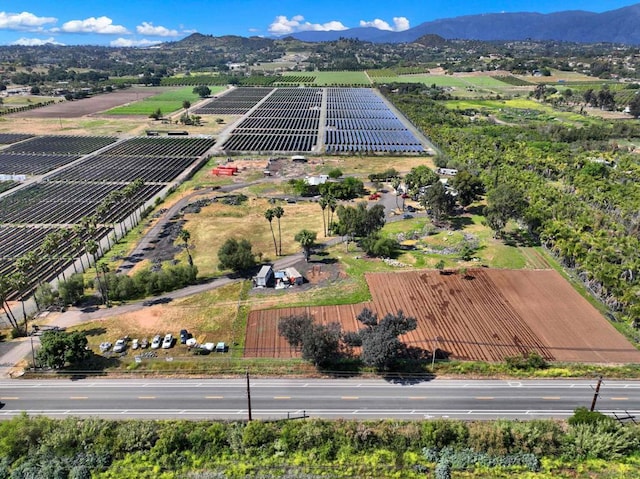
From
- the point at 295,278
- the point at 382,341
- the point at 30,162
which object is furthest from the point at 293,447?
the point at 30,162

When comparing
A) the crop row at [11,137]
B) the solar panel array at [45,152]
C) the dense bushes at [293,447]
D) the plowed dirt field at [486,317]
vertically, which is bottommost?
the dense bushes at [293,447]

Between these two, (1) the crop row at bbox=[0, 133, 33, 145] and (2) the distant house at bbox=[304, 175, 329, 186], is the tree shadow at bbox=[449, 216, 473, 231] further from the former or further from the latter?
(1) the crop row at bbox=[0, 133, 33, 145]

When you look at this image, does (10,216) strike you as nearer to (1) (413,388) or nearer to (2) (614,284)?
(1) (413,388)

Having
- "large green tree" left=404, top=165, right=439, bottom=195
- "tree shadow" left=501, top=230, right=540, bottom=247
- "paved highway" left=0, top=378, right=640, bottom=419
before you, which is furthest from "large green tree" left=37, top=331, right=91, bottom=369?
"large green tree" left=404, top=165, right=439, bottom=195

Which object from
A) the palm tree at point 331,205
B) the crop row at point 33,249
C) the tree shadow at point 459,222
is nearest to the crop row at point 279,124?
the palm tree at point 331,205

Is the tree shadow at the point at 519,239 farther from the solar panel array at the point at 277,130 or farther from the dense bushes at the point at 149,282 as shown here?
the solar panel array at the point at 277,130

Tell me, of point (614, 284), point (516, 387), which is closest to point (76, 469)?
point (516, 387)
